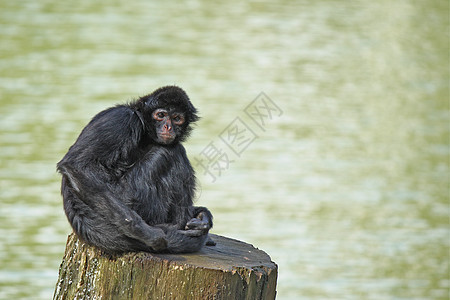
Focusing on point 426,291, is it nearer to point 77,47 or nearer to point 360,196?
point 360,196

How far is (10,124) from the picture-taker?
1410 cm

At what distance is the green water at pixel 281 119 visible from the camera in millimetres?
10594

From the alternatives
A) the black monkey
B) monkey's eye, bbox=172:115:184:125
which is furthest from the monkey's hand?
monkey's eye, bbox=172:115:184:125

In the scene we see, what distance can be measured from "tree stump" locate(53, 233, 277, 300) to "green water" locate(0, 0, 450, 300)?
4.46m

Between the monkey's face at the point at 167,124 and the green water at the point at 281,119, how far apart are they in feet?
15.4

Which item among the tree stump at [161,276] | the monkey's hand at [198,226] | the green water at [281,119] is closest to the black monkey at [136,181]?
the monkey's hand at [198,226]

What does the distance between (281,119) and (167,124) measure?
10186 millimetres

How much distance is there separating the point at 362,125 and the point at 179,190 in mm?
10840

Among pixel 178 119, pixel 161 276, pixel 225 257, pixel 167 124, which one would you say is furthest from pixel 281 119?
pixel 161 276

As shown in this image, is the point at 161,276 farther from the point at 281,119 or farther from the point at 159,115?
the point at 281,119

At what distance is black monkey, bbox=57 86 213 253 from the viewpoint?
191 inches

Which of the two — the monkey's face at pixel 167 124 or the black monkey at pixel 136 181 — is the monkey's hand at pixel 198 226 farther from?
the monkey's face at pixel 167 124

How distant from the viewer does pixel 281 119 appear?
1528cm

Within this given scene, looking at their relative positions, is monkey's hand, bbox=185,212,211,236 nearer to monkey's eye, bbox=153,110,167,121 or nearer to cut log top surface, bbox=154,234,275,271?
cut log top surface, bbox=154,234,275,271
